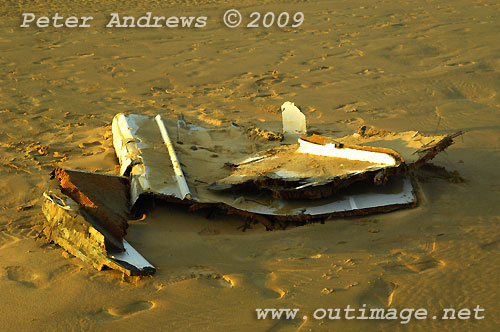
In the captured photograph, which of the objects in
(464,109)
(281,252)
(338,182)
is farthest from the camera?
(464,109)

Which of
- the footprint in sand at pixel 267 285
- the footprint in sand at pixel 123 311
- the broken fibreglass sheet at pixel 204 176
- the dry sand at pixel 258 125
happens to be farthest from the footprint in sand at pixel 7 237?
the footprint in sand at pixel 267 285

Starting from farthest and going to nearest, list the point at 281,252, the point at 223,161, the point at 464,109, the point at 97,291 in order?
the point at 464,109, the point at 223,161, the point at 281,252, the point at 97,291

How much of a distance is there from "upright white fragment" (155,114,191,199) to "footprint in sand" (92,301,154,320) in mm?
1224

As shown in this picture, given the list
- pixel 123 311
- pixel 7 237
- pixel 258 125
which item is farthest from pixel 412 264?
pixel 258 125

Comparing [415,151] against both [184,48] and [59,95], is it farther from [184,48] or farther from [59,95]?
[184,48]

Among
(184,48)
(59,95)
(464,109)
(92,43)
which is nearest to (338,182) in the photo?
(464,109)

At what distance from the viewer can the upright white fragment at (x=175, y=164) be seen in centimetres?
505

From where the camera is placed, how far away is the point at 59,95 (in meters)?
9.26

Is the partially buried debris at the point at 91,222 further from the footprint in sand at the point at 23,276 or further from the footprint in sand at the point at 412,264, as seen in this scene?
the footprint in sand at the point at 412,264

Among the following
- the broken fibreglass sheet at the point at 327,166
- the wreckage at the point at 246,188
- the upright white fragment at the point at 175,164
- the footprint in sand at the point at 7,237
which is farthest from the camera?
the upright white fragment at the point at 175,164

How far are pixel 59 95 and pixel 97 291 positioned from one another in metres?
5.87

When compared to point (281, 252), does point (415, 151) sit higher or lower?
higher

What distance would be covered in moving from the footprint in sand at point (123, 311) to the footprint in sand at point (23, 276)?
0.62m

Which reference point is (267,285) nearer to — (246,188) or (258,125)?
(246,188)
